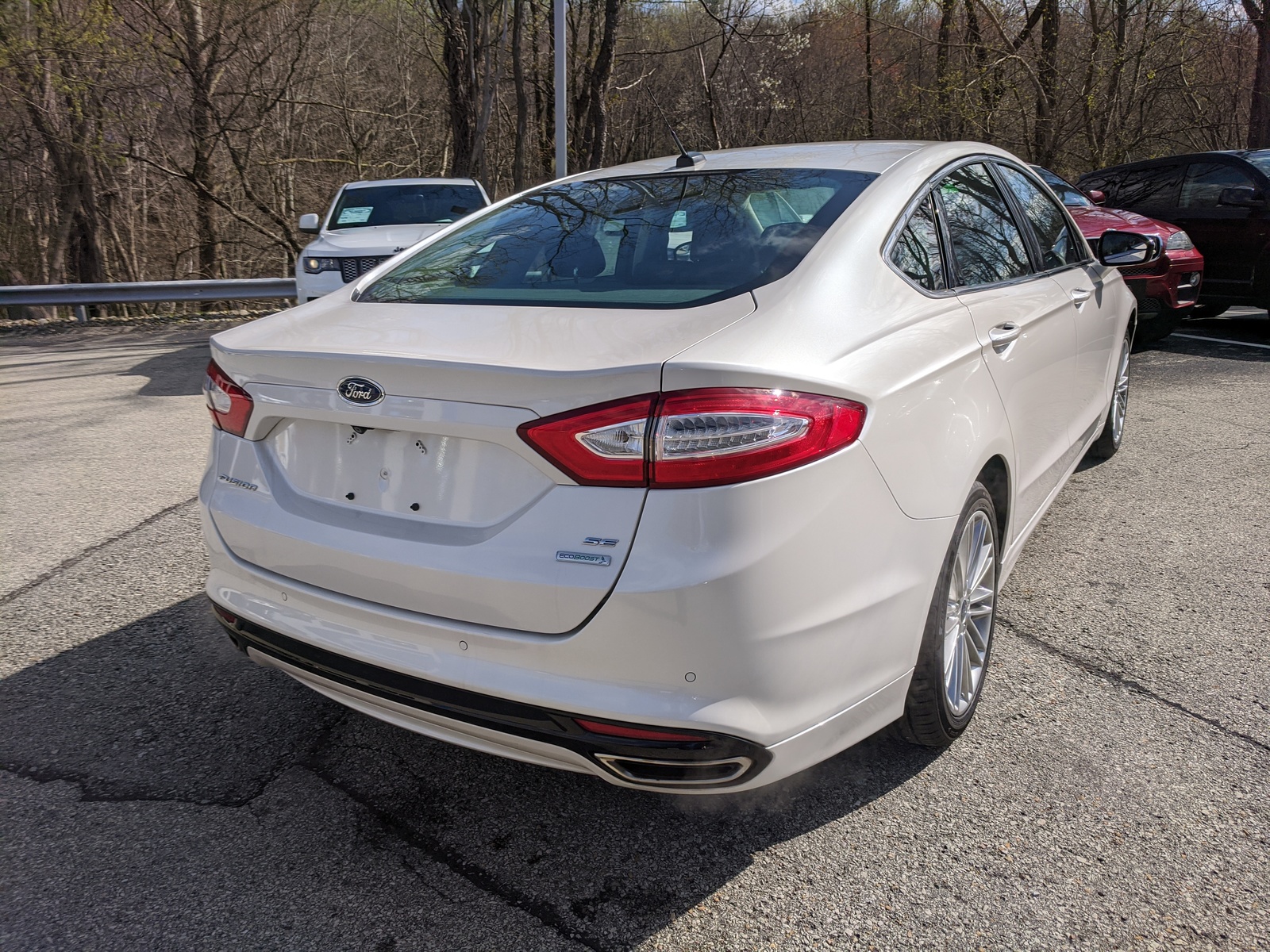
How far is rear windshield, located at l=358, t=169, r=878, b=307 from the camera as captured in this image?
2.47m

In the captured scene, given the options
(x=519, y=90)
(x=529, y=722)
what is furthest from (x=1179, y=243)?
(x=519, y=90)

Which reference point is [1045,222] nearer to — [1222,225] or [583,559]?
[583,559]

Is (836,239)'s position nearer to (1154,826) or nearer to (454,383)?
(454,383)

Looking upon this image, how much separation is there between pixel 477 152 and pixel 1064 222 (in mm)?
13103

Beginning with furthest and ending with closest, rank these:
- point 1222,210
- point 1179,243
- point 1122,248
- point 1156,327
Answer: point 1222,210, point 1156,327, point 1179,243, point 1122,248

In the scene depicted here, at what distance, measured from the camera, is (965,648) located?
2.79 meters

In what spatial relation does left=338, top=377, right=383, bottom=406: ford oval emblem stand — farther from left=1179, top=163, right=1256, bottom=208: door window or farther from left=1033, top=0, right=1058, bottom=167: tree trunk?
left=1033, top=0, right=1058, bottom=167: tree trunk

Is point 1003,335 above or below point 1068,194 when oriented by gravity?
below

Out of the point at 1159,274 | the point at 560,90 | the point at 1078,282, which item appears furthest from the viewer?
the point at 560,90

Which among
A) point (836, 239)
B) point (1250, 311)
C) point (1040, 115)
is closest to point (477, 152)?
point (1040, 115)

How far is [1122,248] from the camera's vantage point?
448 cm

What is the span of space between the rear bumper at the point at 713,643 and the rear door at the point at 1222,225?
9221 mm

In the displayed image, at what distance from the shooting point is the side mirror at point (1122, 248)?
4.45m

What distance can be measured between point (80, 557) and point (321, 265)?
522 cm
